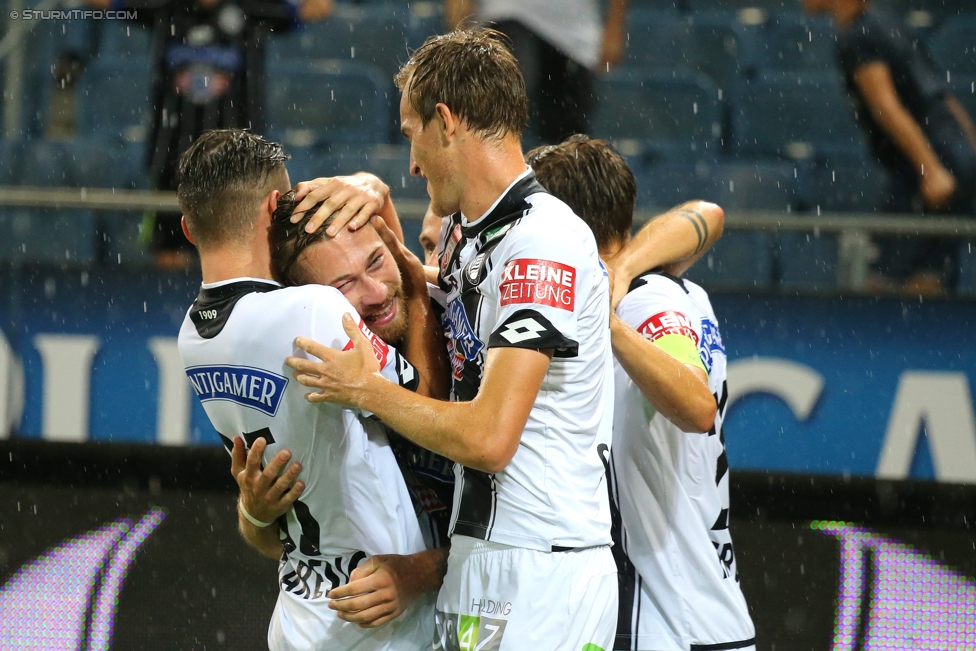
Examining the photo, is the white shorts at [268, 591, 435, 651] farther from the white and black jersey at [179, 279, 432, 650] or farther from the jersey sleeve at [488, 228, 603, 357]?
the jersey sleeve at [488, 228, 603, 357]

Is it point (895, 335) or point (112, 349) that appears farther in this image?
point (112, 349)

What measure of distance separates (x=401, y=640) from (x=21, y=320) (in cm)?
340

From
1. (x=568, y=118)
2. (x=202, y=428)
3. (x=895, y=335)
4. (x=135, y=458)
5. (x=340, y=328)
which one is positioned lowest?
(x=202, y=428)

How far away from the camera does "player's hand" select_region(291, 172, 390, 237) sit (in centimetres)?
230

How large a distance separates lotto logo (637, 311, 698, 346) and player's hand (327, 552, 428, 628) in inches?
30.3

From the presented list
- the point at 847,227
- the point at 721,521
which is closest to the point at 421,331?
the point at 721,521

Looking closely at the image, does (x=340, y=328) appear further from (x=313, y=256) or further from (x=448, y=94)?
(x=448, y=94)

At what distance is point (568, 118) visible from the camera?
5.32 meters

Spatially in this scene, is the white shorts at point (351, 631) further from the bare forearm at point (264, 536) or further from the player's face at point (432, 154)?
the player's face at point (432, 154)

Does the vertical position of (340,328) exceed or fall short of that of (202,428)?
it exceeds it

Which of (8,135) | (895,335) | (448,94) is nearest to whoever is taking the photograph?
(448,94)

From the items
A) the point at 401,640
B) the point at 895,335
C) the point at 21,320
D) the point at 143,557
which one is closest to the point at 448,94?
the point at 401,640

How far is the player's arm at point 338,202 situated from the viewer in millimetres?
2301

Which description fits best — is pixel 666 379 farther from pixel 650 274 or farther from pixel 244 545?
pixel 244 545
